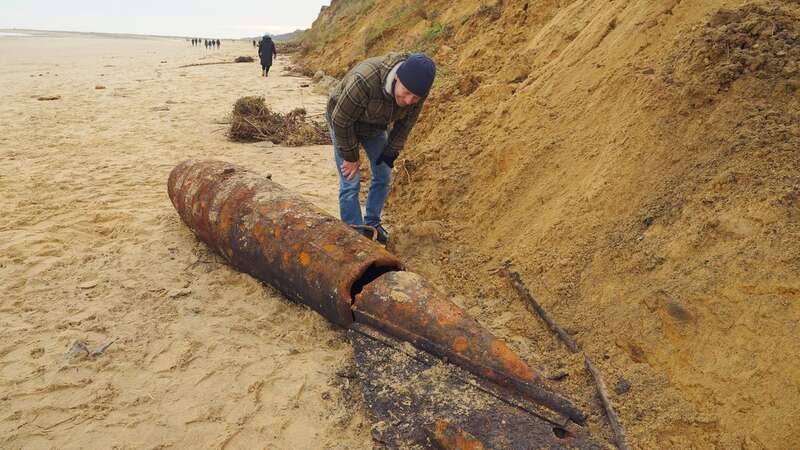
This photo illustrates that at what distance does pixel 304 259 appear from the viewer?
2758 mm

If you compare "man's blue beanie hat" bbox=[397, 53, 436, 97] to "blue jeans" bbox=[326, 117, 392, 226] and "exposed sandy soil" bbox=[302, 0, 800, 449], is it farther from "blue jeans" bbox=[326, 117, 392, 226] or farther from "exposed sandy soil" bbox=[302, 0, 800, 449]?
"exposed sandy soil" bbox=[302, 0, 800, 449]

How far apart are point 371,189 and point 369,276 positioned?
47.2 inches

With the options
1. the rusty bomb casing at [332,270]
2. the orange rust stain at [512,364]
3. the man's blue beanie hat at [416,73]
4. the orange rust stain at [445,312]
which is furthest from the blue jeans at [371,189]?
the orange rust stain at [512,364]

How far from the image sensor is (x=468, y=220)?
3.77 m

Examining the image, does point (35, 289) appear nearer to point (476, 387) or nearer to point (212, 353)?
point (212, 353)

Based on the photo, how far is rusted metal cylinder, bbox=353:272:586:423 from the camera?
2.06 metres

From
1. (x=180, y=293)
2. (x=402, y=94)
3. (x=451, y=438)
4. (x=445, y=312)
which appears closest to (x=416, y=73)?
(x=402, y=94)

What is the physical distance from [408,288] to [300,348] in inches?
29.7

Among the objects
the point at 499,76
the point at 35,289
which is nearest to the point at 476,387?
the point at 35,289

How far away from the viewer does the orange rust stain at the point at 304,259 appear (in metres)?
2.74

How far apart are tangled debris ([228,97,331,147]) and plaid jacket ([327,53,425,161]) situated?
368 cm

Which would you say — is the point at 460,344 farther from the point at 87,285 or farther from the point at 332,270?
the point at 87,285

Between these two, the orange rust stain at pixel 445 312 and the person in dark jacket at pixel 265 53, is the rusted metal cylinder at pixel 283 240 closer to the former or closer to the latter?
the orange rust stain at pixel 445 312

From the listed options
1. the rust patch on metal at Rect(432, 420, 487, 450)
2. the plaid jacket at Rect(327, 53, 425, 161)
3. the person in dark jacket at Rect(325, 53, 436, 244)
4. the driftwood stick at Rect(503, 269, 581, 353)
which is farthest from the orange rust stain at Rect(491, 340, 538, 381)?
the plaid jacket at Rect(327, 53, 425, 161)
